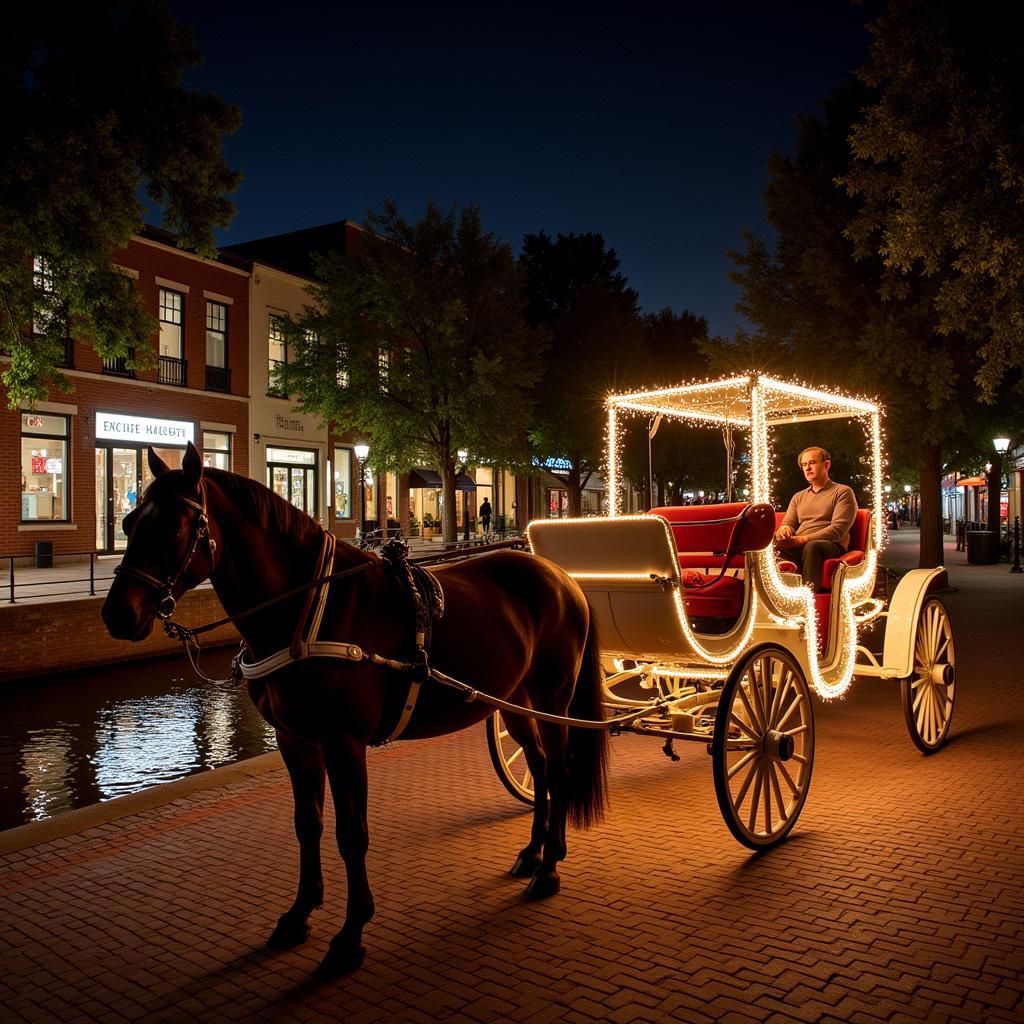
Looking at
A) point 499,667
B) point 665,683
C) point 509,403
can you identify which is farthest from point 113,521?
point 499,667

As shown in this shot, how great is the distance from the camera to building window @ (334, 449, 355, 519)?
3541 centimetres

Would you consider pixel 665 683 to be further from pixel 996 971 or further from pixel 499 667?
pixel 996 971

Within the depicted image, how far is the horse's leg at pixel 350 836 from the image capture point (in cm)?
372

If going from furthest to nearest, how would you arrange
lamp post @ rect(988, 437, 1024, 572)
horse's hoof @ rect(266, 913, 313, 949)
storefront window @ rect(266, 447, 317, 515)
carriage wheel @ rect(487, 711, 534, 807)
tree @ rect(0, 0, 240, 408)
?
1. storefront window @ rect(266, 447, 317, 515)
2. lamp post @ rect(988, 437, 1024, 572)
3. tree @ rect(0, 0, 240, 408)
4. carriage wheel @ rect(487, 711, 534, 807)
5. horse's hoof @ rect(266, 913, 313, 949)

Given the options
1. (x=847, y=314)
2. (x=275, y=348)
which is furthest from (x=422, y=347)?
→ (x=847, y=314)

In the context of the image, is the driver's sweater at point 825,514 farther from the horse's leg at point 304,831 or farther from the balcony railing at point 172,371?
the balcony railing at point 172,371

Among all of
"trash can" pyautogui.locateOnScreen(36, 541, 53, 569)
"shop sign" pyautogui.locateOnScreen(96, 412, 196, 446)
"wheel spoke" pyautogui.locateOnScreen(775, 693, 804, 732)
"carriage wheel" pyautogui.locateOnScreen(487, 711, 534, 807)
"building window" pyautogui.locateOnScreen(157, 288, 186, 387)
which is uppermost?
"building window" pyautogui.locateOnScreen(157, 288, 186, 387)

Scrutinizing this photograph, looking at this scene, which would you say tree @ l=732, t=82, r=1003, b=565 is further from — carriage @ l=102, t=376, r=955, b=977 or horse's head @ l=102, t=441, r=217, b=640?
horse's head @ l=102, t=441, r=217, b=640

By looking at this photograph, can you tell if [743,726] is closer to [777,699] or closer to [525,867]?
[777,699]

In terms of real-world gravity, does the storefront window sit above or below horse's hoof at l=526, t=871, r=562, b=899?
above

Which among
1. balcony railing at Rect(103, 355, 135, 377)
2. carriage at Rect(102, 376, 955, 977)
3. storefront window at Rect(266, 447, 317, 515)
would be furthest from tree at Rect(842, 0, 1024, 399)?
storefront window at Rect(266, 447, 317, 515)

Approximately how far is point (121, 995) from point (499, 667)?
6.90ft

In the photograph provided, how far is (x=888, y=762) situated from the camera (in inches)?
271

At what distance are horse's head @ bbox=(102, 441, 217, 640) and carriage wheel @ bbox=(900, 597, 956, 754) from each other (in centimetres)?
546
